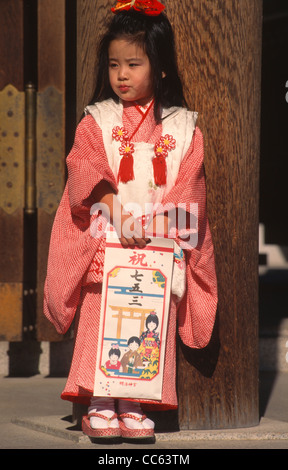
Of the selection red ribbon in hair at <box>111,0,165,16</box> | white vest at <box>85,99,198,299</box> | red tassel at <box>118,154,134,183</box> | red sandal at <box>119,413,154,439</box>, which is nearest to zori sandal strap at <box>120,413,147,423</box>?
red sandal at <box>119,413,154,439</box>

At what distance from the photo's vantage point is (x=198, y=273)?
381 centimetres

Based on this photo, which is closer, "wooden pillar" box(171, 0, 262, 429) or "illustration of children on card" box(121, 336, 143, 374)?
"illustration of children on card" box(121, 336, 143, 374)

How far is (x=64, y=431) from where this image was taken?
389 cm

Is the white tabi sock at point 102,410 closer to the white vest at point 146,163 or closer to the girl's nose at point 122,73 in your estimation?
the white vest at point 146,163

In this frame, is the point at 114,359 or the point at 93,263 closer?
the point at 114,359

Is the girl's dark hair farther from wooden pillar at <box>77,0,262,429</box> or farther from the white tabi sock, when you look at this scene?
the white tabi sock

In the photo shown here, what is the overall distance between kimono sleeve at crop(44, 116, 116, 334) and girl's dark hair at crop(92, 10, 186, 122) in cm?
22

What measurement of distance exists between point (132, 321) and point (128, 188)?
1.74 feet

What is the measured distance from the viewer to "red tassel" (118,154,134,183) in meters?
3.70

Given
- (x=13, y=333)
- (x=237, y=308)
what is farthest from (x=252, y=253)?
(x=13, y=333)

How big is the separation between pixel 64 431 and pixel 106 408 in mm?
259

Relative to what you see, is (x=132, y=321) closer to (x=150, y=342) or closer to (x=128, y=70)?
(x=150, y=342)

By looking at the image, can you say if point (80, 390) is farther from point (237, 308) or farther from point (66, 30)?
point (66, 30)

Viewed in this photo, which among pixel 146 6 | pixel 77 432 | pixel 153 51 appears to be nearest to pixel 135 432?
pixel 77 432
